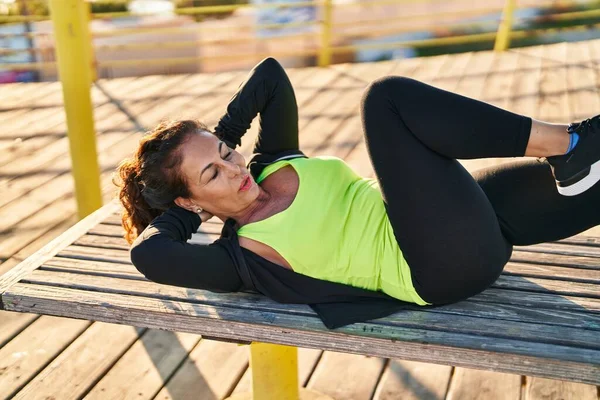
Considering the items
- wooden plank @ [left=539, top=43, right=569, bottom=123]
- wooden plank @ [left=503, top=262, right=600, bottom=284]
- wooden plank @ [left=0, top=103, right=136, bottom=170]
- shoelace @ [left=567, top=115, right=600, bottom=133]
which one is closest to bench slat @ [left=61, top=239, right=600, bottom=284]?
wooden plank @ [left=503, top=262, right=600, bottom=284]

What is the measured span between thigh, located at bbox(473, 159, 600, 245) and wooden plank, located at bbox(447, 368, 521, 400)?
68 centimetres

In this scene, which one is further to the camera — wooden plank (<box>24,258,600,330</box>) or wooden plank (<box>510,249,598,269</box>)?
wooden plank (<box>510,249,598,269</box>)

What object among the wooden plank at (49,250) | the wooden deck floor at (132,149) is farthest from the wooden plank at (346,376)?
the wooden plank at (49,250)

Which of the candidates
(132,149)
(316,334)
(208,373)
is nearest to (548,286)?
(316,334)

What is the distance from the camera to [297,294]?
6.39 feet

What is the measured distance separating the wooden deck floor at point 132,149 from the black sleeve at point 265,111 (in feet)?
2.09

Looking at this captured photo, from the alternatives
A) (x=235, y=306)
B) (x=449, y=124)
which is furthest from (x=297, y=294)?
(x=449, y=124)

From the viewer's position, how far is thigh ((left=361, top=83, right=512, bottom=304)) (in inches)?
75.0

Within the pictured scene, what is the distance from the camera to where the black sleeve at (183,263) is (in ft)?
6.19

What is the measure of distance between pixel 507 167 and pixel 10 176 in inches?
132

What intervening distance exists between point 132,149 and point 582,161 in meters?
3.52

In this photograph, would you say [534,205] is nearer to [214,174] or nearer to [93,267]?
[214,174]

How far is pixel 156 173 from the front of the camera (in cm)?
207

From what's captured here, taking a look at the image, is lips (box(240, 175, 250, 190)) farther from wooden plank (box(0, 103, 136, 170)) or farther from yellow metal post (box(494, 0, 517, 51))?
yellow metal post (box(494, 0, 517, 51))
